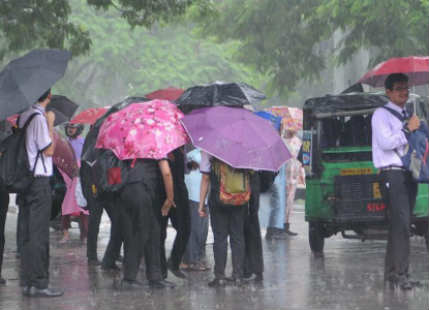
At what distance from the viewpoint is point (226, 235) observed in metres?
10.3

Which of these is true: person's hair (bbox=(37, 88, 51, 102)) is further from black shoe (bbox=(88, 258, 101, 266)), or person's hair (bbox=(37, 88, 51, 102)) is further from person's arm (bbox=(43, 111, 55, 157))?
black shoe (bbox=(88, 258, 101, 266))

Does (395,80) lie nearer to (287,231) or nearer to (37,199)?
(37,199)

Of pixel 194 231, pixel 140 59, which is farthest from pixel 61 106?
pixel 140 59

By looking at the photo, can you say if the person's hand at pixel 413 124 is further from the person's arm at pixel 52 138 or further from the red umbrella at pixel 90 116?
the red umbrella at pixel 90 116

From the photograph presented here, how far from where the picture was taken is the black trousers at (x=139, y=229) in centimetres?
990

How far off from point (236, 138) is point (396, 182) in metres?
1.47

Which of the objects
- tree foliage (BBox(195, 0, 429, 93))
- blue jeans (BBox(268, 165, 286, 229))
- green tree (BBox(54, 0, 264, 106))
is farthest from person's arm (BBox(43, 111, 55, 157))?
green tree (BBox(54, 0, 264, 106))

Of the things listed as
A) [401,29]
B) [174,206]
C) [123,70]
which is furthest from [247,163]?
[123,70]

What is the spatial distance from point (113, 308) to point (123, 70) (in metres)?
40.6

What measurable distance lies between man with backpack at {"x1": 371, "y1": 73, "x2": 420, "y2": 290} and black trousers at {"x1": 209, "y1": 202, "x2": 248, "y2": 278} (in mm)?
1328

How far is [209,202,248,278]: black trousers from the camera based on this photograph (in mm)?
10234

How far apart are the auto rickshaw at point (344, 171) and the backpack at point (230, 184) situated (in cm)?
304

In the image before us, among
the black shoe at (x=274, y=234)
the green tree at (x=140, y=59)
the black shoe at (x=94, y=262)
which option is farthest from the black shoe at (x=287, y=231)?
the green tree at (x=140, y=59)

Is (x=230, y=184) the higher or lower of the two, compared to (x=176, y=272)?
higher
